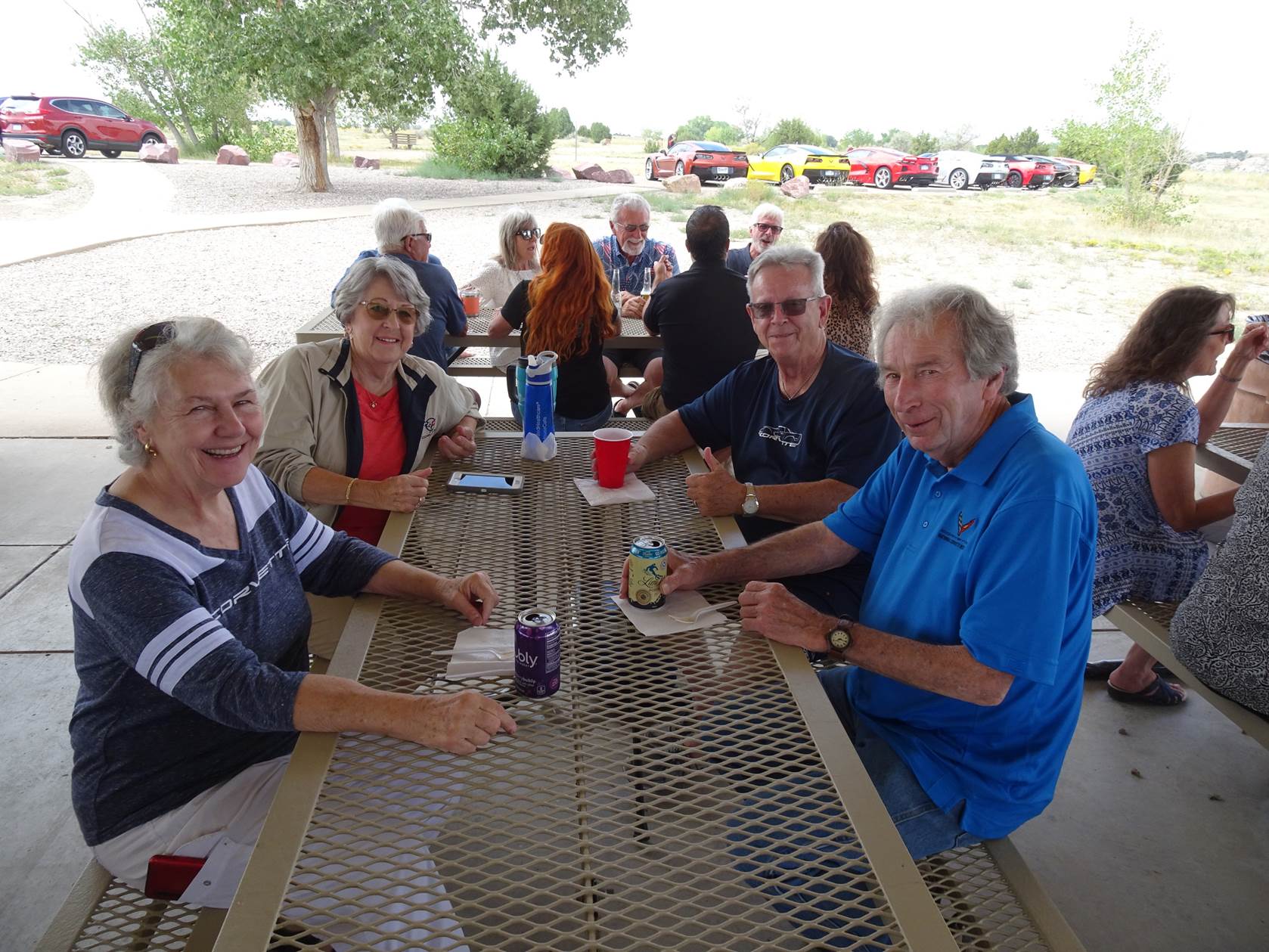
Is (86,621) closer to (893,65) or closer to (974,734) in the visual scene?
(974,734)

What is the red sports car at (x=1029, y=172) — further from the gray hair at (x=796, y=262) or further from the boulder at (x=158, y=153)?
the gray hair at (x=796, y=262)

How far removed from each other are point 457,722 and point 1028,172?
23291 millimetres

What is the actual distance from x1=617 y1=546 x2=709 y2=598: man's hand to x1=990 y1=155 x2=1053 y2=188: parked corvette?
2255 centimetres

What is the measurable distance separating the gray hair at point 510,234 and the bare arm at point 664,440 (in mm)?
2873

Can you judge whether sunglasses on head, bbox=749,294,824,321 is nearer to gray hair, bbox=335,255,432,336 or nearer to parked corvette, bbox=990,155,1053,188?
gray hair, bbox=335,255,432,336

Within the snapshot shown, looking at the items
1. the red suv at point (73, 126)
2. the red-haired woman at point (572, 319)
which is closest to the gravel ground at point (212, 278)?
the red-haired woman at point (572, 319)

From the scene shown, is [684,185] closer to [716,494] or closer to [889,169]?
[889,169]

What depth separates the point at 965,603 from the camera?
1624mm

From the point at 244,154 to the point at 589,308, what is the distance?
77.6ft

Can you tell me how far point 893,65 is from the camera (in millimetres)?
18344

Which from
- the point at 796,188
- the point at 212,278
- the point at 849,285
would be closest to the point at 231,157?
the point at 212,278

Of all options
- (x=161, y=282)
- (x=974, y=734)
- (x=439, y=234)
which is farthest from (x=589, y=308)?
(x=439, y=234)

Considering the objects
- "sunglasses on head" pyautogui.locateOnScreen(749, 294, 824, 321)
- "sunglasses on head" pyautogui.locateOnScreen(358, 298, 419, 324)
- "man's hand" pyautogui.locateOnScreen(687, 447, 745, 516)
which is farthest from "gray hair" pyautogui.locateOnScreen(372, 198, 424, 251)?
"man's hand" pyautogui.locateOnScreen(687, 447, 745, 516)

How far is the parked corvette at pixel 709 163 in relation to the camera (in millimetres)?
20438
